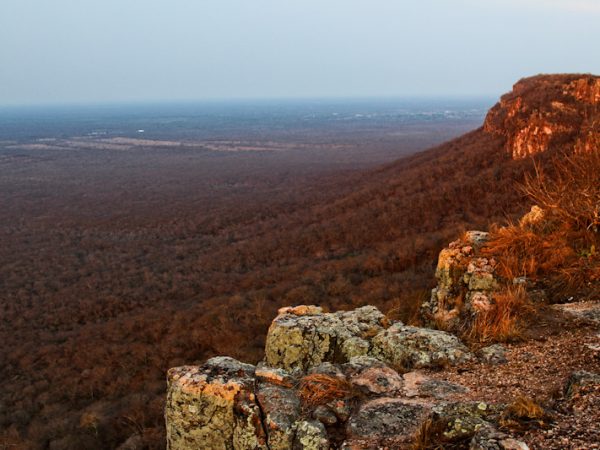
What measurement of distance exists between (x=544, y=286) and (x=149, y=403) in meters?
15.0

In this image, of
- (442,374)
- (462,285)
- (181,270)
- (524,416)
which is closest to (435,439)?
(524,416)

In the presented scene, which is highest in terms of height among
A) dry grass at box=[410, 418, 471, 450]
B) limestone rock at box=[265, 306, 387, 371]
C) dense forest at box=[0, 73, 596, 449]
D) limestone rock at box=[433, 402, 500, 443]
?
limestone rock at box=[433, 402, 500, 443]

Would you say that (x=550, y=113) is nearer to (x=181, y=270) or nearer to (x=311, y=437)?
(x=181, y=270)

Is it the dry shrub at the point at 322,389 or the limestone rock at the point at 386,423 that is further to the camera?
the dry shrub at the point at 322,389

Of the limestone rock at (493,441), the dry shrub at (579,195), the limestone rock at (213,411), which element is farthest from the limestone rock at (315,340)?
the dry shrub at (579,195)

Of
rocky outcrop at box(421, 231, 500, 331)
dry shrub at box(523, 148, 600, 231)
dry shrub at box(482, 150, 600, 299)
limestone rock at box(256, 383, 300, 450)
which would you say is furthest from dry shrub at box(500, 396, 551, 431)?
dry shrub at box(523, 148, 600, 231)

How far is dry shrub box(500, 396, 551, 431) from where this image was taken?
3641 millimetres

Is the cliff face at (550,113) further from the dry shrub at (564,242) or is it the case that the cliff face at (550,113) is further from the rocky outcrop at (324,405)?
the rocky outcrop at (324,405)

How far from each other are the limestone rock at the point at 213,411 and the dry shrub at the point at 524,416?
2.35m

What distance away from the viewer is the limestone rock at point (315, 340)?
677 centimetres

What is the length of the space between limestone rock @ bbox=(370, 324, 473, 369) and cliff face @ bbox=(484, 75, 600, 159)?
32784 millimetres

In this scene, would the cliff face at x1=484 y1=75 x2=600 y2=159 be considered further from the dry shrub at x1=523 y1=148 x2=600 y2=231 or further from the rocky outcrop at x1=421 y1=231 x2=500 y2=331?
the rocky outcrop at x1=421 y1=231 x2=500 y2=331

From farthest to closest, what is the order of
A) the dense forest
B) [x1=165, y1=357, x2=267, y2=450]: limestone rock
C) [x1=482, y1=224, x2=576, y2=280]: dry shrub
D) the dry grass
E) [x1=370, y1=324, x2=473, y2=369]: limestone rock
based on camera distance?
1. the dense forest
2. [x1=482, y1=224, x2=576, y2=280]: dry shrub
3. [x1=370, y1=324, x2=473, y2=369]: limestone rock
4. [x1=165, y1=357, x2=267, y2=450]: limestone rock
5. the dry grass

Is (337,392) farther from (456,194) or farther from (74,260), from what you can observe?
(74,260)
